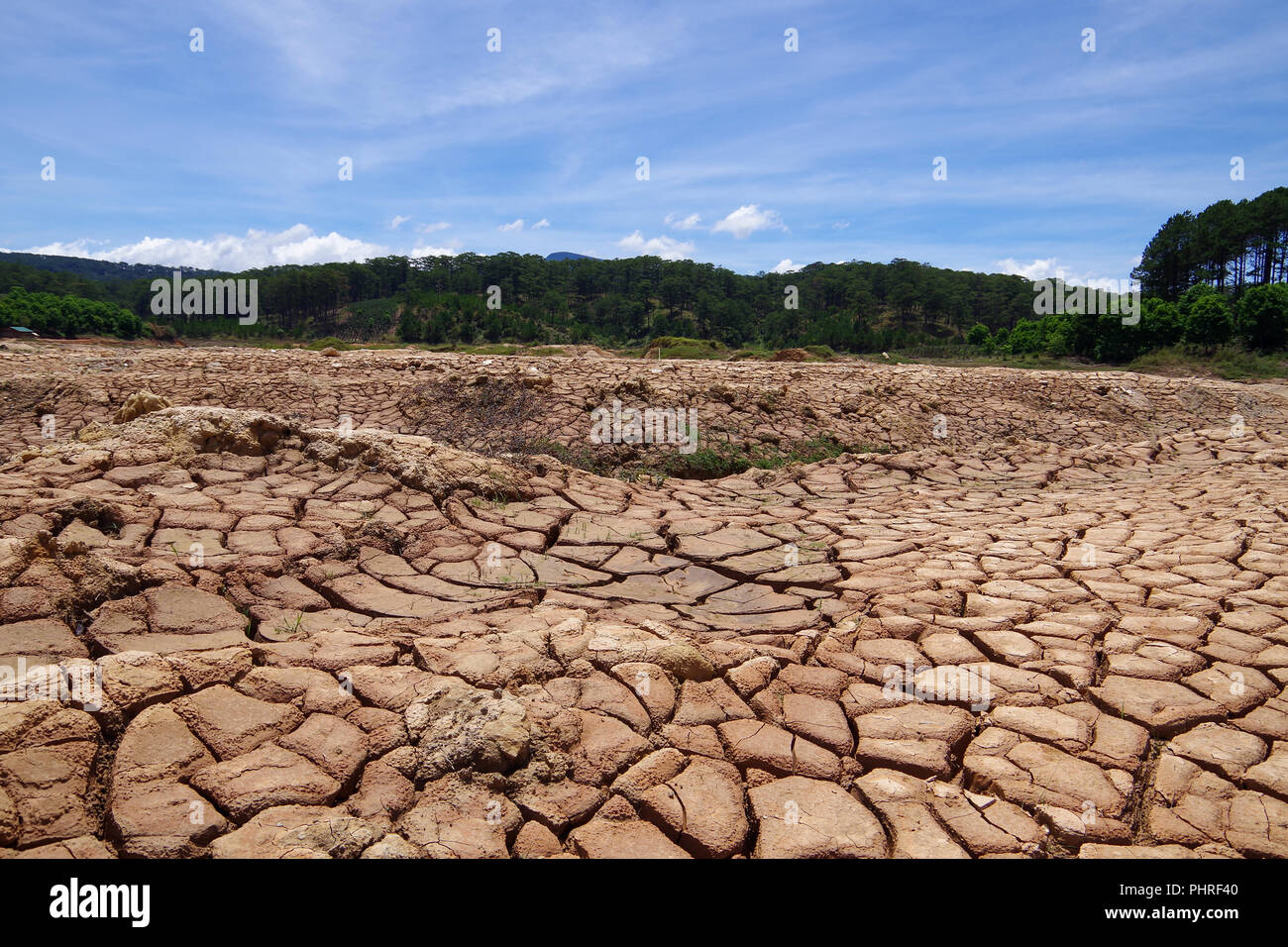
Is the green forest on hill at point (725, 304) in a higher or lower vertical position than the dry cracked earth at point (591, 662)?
higher

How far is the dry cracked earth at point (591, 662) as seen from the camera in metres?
1.85

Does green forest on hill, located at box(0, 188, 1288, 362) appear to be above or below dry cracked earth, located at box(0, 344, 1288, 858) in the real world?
above

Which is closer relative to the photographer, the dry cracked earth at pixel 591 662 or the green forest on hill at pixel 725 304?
the dry cracked earth at pixel 591 662

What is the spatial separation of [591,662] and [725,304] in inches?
1771

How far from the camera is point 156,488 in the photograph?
4.03 m

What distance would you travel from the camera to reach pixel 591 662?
261cm

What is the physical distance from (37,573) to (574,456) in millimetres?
4811

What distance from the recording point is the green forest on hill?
24.7 m

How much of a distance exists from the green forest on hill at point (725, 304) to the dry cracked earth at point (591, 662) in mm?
A: 16785

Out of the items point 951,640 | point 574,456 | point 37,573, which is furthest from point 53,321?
point 951,640

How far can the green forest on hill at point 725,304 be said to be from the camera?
24734 millimetres

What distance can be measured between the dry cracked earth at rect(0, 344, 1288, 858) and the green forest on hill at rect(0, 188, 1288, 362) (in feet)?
55.1

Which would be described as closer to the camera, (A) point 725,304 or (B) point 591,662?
(B) point 591,662
